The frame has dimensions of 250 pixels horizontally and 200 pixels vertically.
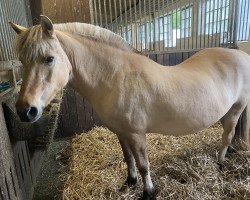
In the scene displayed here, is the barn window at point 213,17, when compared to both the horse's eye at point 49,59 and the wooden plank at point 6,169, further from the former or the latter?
the wooden plank at point 6,169

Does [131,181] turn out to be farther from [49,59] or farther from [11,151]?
[49,59]

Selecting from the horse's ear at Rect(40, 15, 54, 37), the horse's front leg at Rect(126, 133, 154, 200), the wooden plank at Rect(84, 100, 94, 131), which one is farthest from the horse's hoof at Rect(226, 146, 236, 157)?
the horse's ear at Rect(40, 15, 54, 37)

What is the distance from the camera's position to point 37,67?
1.28 meters

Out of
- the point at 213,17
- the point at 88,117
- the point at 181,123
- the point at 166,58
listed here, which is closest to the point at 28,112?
the point at 181,123

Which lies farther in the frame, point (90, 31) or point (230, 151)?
point (230, 151)

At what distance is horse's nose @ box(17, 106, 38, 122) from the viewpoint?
49.0 inches

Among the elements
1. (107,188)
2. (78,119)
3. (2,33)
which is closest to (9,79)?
(2,33)

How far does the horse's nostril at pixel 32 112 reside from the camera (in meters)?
1.25

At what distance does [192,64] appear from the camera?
1.89 metres

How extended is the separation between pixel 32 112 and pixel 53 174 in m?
1.41

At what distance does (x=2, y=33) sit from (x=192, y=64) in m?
1.58

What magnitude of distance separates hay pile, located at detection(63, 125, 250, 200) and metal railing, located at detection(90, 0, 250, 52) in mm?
1203

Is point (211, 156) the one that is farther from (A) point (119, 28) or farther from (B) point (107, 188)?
(A) point (119, 28)

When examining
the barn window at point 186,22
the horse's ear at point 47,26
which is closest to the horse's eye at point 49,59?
the horse's ear at point 47,26
